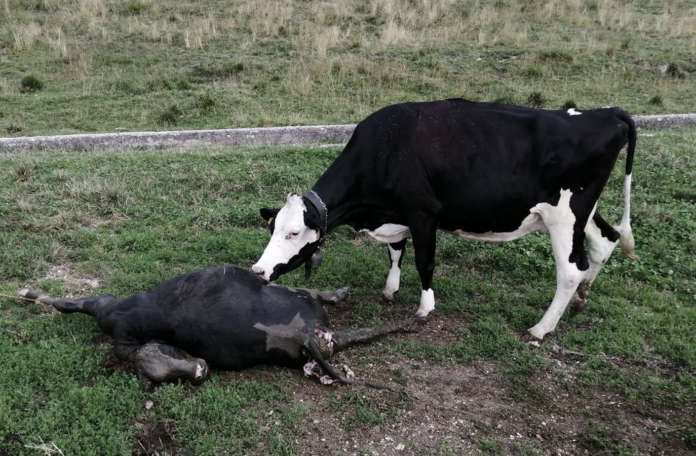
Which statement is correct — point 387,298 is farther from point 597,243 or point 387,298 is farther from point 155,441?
point 155,441

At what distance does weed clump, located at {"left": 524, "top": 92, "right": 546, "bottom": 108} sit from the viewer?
486 inches

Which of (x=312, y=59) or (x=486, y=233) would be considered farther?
(x=312, y=59)

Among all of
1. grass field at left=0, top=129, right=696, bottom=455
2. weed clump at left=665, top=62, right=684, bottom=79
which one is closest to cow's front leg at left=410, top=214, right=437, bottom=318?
grass field at left=0, top=129, right=696, bottom=455

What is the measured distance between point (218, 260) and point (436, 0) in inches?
633

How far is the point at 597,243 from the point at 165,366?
355cm

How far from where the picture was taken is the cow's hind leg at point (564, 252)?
4668mm

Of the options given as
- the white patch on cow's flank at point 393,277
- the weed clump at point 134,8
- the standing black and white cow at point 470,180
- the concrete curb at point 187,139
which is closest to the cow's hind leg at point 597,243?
the standing black and white cow at point 470,180

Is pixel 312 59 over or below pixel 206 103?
over

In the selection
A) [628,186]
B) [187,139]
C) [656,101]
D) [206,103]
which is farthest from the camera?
[656,101]

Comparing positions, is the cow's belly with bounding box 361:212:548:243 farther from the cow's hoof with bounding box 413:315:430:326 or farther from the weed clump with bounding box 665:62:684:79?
the weed clump with bounding box 665:62:684:79

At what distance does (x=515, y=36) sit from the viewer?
16.6 meters

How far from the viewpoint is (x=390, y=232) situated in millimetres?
5172

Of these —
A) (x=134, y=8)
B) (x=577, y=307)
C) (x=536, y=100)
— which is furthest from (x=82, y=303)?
(x=134, y=8)

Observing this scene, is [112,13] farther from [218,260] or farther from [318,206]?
[318,206]
